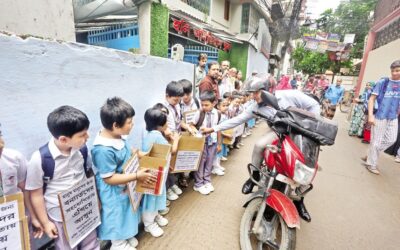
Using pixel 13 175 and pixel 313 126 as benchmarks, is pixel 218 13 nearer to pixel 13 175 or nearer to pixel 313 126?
pixel 313 126

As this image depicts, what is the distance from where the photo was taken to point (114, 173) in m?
1.65

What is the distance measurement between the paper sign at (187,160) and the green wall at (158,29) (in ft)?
7.81

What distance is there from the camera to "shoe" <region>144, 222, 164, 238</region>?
222cm

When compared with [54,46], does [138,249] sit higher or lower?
lower

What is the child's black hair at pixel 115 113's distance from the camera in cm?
160

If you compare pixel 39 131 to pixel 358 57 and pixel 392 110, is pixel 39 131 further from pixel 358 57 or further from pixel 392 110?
pixel 358 57

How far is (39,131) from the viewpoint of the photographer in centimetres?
169

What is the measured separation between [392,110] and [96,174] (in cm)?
482

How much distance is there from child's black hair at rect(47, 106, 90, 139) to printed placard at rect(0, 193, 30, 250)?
16.3 inches

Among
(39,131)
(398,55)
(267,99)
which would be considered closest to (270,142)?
(267,99)

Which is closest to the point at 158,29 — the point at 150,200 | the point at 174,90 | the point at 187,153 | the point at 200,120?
the point at 174,90

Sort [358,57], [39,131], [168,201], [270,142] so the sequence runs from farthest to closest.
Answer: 1. [358,57]
2. [168,201]
3. [270,142]
4. [39,131]

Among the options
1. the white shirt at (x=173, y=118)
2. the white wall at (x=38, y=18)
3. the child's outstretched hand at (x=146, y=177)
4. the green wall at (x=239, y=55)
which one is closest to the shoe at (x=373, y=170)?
the white shirt at (x=173, y=118)

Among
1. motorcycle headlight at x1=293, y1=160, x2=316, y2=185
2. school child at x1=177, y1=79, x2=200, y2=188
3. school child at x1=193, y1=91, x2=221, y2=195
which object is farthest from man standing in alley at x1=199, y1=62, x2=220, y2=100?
motorcycle headlight at x1=293, y1=160, x2=316, y2=185
